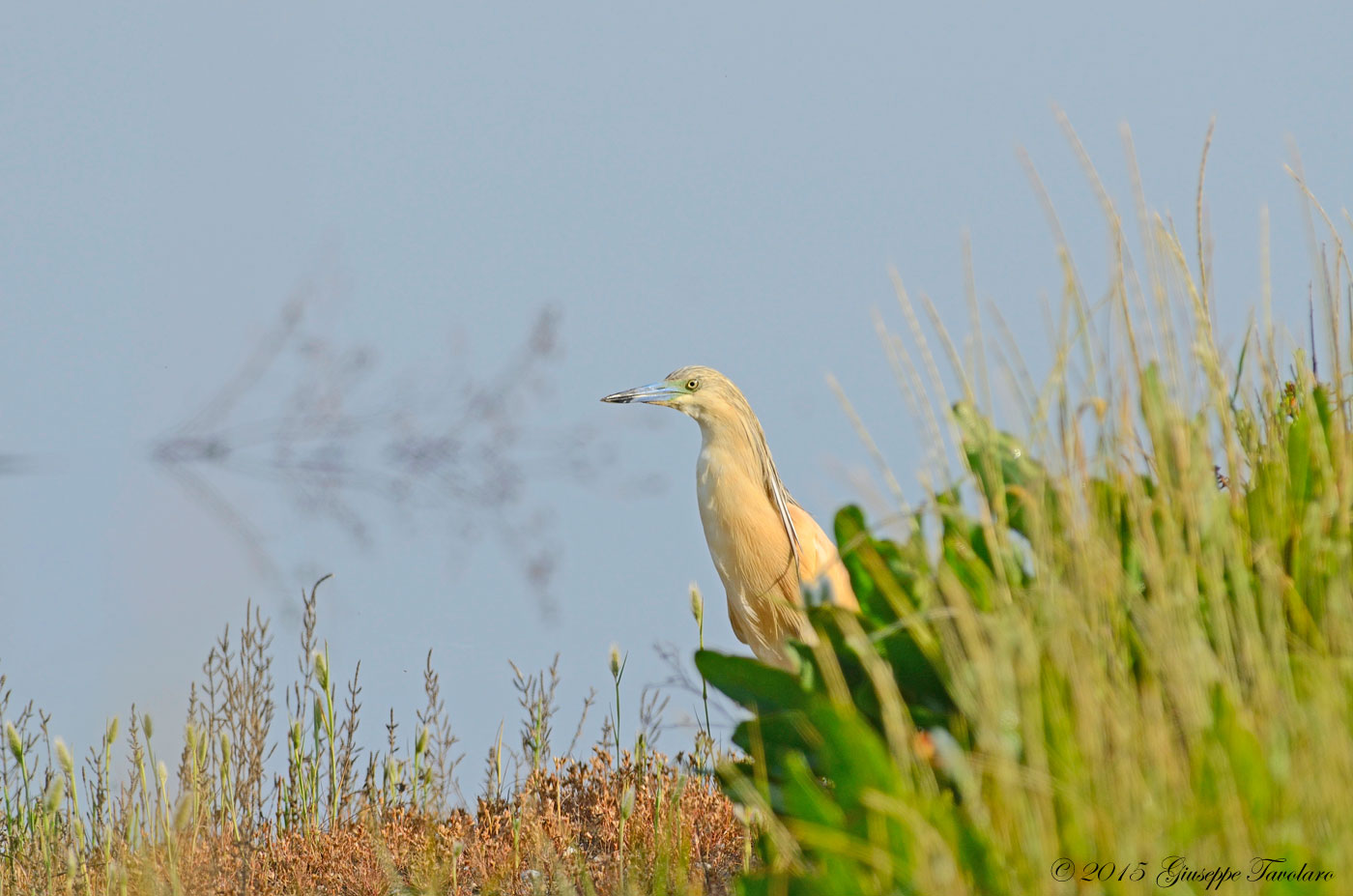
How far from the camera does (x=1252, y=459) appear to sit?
2.99 meters

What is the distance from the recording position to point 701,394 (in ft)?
18.2

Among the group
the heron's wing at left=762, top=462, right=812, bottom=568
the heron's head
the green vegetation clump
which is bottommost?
the green vegetation clump

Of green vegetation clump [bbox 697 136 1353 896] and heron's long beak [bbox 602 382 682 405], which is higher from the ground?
heron's long beak [bbox 602 382 682 405]

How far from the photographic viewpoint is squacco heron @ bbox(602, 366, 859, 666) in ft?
18.2

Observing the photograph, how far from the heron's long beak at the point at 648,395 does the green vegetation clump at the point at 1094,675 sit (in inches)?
110

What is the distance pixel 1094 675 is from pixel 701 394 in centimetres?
354

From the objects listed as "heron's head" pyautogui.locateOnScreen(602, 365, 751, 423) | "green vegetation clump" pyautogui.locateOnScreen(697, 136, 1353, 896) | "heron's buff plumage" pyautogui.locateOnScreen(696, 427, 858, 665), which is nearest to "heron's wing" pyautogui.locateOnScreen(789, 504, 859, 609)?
"heron's buff plumage" pyautogui.locateOnScreen(696, 427, 858, 665)

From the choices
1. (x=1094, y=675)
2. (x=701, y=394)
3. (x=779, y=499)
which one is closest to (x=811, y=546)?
(x=779, y=499)

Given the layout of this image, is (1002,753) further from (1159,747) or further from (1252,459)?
(1252,459)

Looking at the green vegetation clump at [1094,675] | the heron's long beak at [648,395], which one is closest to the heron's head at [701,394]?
the heron's long beak at [648,395]

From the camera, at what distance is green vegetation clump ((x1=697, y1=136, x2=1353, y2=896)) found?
187cm

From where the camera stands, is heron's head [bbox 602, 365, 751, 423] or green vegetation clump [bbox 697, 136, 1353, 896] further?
heron's head [bbox 602, 365, 751, 423]

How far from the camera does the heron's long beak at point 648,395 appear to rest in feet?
17.9

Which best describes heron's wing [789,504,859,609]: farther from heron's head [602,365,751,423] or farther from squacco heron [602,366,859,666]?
heron's head [602,365,751,423]
